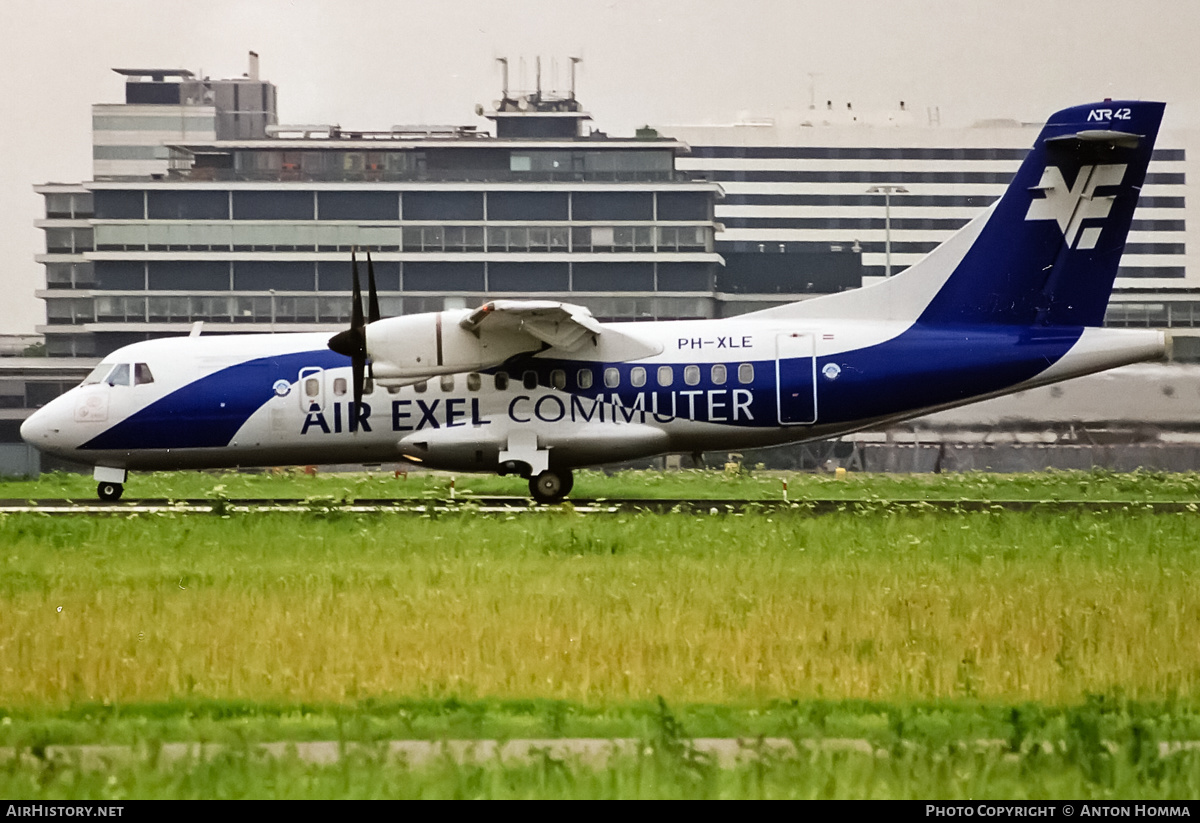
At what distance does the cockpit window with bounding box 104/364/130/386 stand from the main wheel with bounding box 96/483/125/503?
7.63 ft

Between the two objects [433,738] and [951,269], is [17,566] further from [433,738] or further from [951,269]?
[951,269]

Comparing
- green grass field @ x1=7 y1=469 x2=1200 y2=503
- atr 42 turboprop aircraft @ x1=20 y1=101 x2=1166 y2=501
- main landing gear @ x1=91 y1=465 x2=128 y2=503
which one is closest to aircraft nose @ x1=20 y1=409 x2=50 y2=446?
atr 42 turboprop aircraft @ x1=20 y1=101 x2=1166 y2=501

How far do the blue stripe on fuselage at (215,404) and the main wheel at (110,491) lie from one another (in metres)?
1.66

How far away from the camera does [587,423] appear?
28.0 metres

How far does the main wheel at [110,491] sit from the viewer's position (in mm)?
30192

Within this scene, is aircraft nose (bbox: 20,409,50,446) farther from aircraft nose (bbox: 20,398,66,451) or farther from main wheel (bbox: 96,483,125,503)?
main wheel (bbox: 96,483,125,503)

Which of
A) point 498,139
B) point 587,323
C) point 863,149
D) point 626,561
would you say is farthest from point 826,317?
point 863,149

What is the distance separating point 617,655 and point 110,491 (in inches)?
814

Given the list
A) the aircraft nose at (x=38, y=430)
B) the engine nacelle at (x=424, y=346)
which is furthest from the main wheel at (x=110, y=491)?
the engine nacelle at (x=424, y=346)

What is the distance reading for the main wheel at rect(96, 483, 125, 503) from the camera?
30.2 meters

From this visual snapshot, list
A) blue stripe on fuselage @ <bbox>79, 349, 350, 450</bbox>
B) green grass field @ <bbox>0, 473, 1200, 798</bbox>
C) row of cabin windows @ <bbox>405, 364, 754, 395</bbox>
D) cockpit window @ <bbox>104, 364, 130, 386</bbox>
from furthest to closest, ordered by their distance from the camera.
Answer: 1. cockpit window @ <bbox>104, 364, 130, 386</bbox>
2. blue stripe on fuselage @ <bbox>79, 349, 350, 450</bbox>
3. row of cabin windows @ <bbox>405, 364, 754, 395</bbox>
4. green grass field @ <bbox>0, 473, 1200, 798</bbox>

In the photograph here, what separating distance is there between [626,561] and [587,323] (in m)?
9.09

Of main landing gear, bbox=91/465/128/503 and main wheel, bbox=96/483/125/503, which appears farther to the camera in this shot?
main wheel, bbox=96/483/125/503

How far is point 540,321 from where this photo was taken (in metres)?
27.3
